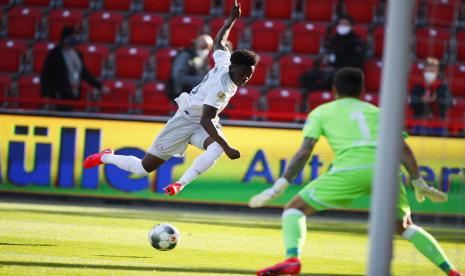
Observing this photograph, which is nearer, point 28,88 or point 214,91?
point 214,91

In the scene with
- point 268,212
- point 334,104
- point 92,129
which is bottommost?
point 268,212

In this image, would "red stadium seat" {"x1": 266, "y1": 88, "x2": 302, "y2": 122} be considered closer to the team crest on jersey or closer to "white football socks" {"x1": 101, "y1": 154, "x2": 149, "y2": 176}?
"white football socks" {"x1": 101, "y1": 154, "x2": 149, "y2": 176}

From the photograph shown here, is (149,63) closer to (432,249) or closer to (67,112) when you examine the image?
(67,112)

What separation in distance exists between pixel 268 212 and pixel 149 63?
4429mm

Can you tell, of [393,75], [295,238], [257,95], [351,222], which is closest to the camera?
[393,75]

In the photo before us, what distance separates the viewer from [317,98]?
1788 cm

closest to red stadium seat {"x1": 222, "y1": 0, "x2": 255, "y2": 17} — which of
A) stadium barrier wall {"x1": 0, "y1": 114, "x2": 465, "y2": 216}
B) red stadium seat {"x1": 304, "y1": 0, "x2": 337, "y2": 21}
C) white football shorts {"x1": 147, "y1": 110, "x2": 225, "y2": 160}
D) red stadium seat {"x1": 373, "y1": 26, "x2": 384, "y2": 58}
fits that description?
red stadium seat {"x1": 304, "y1": 0, "x2": 337, "y2": 21}

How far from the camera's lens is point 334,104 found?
8039 millimetres

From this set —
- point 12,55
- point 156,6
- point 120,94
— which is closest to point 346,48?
point 120,94

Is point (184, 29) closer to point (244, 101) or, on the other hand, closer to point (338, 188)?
point (244, 101)

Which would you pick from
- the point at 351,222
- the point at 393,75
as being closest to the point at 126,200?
the point at 351,222

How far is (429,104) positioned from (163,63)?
16.6ft

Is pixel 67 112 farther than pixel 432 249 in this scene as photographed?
Yes

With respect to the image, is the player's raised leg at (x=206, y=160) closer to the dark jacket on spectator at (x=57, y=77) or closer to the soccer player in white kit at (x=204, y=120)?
the soccer player in white kit at (x=204, y=120)
